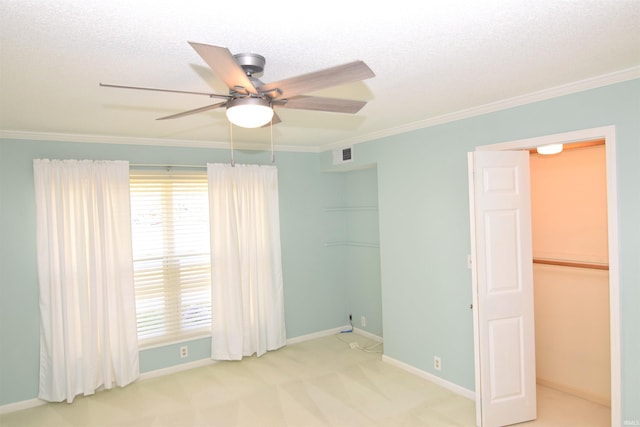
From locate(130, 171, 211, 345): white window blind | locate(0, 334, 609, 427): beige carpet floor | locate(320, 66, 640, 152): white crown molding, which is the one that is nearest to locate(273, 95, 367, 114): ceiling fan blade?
locate(320, 66, 640, 152): white crown molding

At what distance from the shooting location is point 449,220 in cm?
365

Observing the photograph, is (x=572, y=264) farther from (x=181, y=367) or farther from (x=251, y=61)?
(x=181, y=367)

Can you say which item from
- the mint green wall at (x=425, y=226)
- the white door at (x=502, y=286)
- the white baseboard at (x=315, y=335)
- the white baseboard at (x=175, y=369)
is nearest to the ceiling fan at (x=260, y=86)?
the white door at (x=502, y=286)

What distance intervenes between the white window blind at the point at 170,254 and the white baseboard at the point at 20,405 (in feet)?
3.18

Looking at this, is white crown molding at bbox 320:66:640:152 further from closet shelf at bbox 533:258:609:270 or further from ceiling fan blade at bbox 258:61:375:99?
ceiling fan blade at bbox 258:61:375:99

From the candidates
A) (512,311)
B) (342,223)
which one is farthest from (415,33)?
(342,223)

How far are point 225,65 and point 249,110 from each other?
0.29m

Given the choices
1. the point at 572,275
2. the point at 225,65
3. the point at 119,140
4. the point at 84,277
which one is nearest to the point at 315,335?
the point at 84,277

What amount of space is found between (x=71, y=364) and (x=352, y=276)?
331cm

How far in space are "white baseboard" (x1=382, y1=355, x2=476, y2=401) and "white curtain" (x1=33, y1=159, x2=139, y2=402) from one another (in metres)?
2.65

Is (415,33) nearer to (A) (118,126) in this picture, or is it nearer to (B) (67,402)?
(A) (118,126)

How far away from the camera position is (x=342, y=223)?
5.52m

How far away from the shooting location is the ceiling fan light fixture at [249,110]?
1.79 m

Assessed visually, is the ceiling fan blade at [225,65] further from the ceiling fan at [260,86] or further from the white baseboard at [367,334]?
the white baseboard at [367,334]
